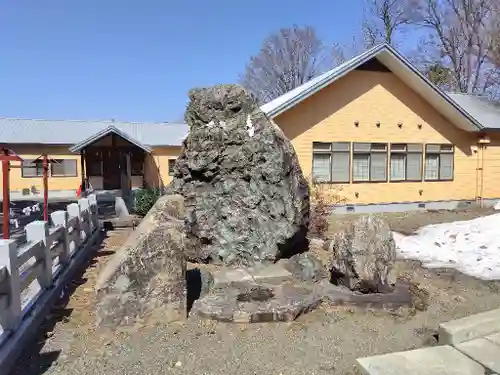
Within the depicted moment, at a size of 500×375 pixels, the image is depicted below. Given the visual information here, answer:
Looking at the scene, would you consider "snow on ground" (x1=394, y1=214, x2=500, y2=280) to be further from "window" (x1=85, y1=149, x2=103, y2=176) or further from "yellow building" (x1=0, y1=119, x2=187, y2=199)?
"window" (x1=85, y1=149, x2=103, y2=176)

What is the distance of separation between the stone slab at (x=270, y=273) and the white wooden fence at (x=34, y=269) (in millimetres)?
2815

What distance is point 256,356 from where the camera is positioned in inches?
148

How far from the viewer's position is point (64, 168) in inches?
903

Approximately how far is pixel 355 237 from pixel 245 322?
1863mm

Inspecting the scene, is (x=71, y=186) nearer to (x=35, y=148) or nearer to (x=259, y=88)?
(x=35, y=148)

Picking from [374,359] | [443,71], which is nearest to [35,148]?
[374,359]

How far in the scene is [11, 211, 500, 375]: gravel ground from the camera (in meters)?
3.57

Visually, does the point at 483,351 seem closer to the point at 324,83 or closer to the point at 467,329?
the point at 467,329

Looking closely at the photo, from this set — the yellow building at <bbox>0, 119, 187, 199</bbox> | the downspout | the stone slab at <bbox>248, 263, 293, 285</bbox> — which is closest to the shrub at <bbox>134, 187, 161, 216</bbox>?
the stone slab at <bbox>248, 263, 293, 285</bbox>

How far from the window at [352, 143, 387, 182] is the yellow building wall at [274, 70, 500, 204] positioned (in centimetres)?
22

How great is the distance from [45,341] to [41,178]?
70.1 feet

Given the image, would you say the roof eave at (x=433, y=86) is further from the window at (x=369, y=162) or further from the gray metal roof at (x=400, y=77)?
the window at (x=369, y=162)

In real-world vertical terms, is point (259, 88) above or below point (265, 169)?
above

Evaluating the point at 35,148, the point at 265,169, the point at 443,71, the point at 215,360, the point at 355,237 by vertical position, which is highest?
the point at 443,71
